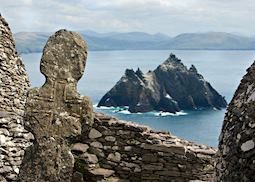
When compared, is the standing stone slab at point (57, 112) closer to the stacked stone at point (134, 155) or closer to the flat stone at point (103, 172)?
the stacked stone at point (134, 155)

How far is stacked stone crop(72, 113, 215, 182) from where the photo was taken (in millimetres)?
8500

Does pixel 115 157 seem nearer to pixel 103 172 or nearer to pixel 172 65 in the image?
pixel 103 172

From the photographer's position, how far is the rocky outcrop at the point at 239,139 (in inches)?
103

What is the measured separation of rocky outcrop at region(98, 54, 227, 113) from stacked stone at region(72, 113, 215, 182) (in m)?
96.1

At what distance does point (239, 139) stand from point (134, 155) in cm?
625

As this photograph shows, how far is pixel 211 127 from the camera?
256 ft

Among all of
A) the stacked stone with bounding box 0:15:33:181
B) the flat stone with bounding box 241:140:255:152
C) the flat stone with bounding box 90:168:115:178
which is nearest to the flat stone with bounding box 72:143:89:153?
the flat stone with bounding box 90:168:115:178

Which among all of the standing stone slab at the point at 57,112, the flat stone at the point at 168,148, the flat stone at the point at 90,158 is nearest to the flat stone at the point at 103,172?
the flat stone at the point at 90,158

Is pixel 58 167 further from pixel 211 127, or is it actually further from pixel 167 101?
pixel 167 101

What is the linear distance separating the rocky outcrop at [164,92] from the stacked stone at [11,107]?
305 feet

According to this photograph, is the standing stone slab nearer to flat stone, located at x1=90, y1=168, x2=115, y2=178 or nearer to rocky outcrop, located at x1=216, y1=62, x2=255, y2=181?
flat stone, located at x1=90, y1=168, x2=115, y2=178

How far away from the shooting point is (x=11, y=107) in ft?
36.2

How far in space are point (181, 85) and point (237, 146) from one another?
11945 cm

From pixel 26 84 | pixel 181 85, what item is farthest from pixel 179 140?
pixel 181 85
